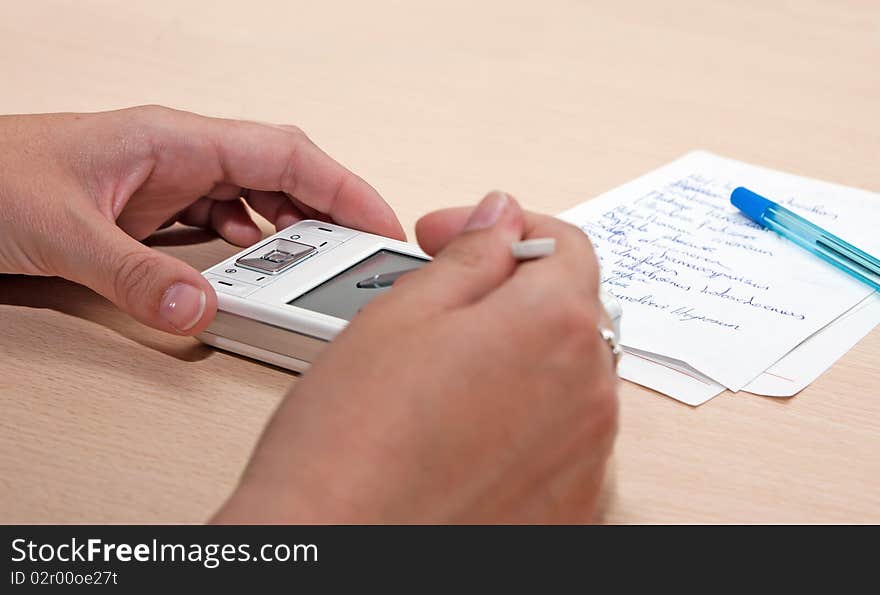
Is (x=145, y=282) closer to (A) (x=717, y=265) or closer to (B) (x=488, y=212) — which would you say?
(B) (x=488, y=212)

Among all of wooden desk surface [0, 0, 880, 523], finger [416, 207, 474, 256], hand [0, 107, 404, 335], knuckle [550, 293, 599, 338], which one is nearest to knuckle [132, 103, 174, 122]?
hand [0, 107, 404, 335]

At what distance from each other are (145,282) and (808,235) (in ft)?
1.56

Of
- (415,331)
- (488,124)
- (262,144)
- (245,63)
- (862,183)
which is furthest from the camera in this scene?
(245,63)

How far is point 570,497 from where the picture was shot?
447 mm

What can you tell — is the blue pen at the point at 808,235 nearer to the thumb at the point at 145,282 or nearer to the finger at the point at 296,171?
the finger at the point at 296,171

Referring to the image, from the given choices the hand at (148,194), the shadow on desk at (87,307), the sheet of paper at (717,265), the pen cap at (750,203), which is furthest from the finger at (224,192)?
the pen cap at (750,203)

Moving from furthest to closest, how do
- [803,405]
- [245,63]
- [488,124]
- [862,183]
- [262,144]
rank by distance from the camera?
[245,63] → [488,124] → [862,183] → [262,144] → [803,405]

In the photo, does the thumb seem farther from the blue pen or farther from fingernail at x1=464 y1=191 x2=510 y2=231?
the blue pen

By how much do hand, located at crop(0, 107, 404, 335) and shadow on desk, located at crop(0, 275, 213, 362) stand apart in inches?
0.9

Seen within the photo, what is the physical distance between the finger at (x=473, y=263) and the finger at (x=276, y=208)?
309mm

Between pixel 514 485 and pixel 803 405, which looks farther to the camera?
pixel 803 405
